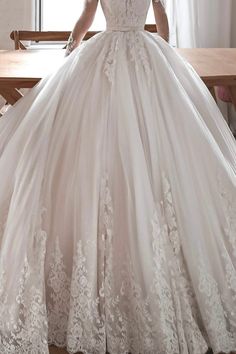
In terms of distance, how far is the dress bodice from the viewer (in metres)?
1.68

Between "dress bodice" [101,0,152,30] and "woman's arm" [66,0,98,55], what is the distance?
0.06 m

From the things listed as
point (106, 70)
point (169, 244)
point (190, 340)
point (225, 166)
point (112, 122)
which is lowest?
point (190, 340)

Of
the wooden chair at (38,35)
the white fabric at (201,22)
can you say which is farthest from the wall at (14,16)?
the white fabric at (201,22)

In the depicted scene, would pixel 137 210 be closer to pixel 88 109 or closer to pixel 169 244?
pixel 169 244

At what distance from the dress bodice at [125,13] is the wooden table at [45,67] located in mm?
282

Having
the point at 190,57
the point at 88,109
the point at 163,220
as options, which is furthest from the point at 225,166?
the point at 190,57

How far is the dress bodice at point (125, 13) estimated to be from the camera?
1685 millimetres

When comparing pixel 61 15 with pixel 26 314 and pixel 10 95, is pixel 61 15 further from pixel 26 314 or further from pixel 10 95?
pixel 26 314

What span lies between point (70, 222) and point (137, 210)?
195mm

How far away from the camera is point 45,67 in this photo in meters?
2.00

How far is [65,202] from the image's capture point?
5.16 ft

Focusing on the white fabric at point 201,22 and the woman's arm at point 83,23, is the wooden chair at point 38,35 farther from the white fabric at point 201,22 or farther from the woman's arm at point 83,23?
the woman's arm at point 83,23

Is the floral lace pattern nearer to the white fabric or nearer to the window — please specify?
the white fabric

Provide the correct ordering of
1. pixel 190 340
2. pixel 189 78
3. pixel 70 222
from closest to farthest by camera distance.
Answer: pixel 190 340, pixel 70 222, pixel 189 78
